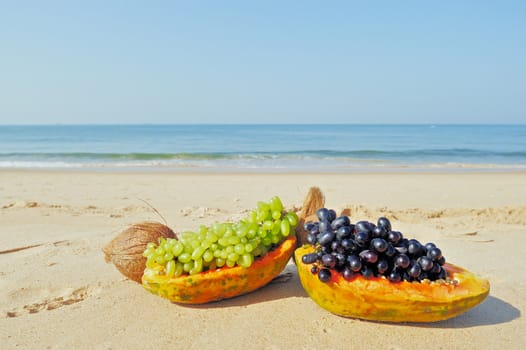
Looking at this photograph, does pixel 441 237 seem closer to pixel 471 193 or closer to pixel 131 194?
pixel 471 193

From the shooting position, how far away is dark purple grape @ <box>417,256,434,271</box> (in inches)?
107

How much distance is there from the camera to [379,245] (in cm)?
268

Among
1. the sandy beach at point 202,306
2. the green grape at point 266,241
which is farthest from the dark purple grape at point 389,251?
the green grape at point 266,241

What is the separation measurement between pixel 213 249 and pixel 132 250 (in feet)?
2.56

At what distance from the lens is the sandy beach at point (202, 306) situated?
2.74 meters

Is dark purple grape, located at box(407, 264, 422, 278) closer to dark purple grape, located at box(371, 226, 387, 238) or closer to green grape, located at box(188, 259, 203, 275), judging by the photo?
dark purple grape, located at box(371, 226, 387, 238)

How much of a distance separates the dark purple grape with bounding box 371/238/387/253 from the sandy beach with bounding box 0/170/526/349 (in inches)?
22.8

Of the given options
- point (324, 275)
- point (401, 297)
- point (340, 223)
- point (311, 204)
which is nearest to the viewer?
point (401, 297)

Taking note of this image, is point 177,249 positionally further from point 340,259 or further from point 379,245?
point 379,245

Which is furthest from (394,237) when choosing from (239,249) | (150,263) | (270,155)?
(270,155)

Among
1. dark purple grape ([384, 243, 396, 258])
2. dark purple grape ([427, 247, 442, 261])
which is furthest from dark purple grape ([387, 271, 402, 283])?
dark purple grape ([427, 247, 442, 261])

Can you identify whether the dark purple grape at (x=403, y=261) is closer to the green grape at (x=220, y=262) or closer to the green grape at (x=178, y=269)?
the green grape at (x=220, y=262)

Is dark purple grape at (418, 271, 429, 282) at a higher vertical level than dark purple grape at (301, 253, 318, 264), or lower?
lower

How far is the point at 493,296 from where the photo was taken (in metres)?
3.44
